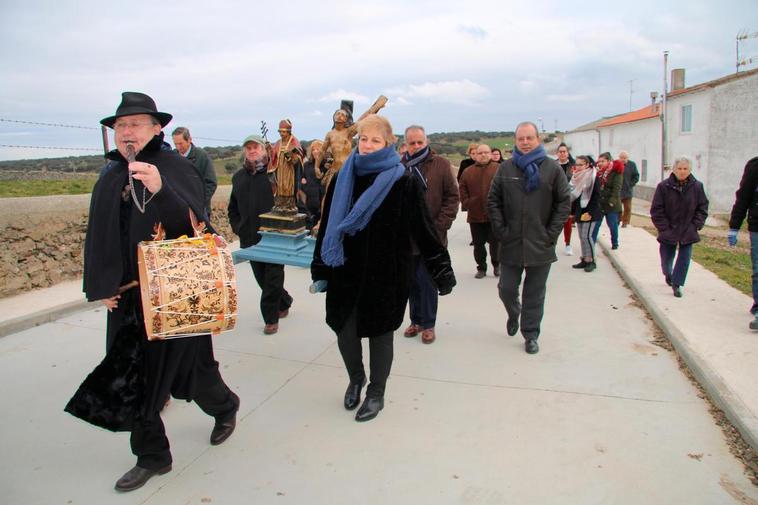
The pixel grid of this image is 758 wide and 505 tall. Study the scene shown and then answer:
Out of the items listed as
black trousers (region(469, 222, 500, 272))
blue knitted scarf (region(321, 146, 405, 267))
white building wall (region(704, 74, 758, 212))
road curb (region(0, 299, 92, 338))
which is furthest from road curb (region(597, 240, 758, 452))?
white building wall (region(704, 74, 758, 212))

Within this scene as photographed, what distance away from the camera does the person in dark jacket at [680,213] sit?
5.89 m

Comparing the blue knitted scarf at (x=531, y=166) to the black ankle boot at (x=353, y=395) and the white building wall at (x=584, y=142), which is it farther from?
the white building wall at (x=584, y=142)

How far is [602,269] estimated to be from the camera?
7.83 m

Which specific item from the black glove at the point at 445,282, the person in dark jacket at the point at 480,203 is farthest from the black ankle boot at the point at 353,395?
the person in dark jacket at the point at 480,203

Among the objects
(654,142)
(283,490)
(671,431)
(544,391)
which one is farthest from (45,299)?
(654,142)

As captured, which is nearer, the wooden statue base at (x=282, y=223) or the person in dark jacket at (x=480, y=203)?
the wooden statue base at (x=282, y=223)

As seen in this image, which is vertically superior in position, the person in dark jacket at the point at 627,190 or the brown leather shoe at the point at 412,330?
the person in dark jacket at the point at 627,190

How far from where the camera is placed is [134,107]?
2.62 m

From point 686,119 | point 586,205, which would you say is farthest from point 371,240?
point 686,119

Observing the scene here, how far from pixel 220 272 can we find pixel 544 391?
244 cm

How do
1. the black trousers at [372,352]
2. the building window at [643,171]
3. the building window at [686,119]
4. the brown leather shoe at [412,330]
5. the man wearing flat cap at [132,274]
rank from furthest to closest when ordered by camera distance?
the building window at [643,171]
the building window at [686,119]
the brown leather shoe at [412,330]
the black trousers at [372,352]
the man wearing flat cap at [132,274]

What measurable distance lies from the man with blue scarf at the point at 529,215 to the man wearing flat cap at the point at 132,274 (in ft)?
8.75

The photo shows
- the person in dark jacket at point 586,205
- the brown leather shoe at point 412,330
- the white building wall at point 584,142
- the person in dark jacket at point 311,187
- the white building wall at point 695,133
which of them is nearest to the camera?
the brown leather shoe at point 412,330

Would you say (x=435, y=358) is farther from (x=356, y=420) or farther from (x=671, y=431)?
(x=671, y=431)
